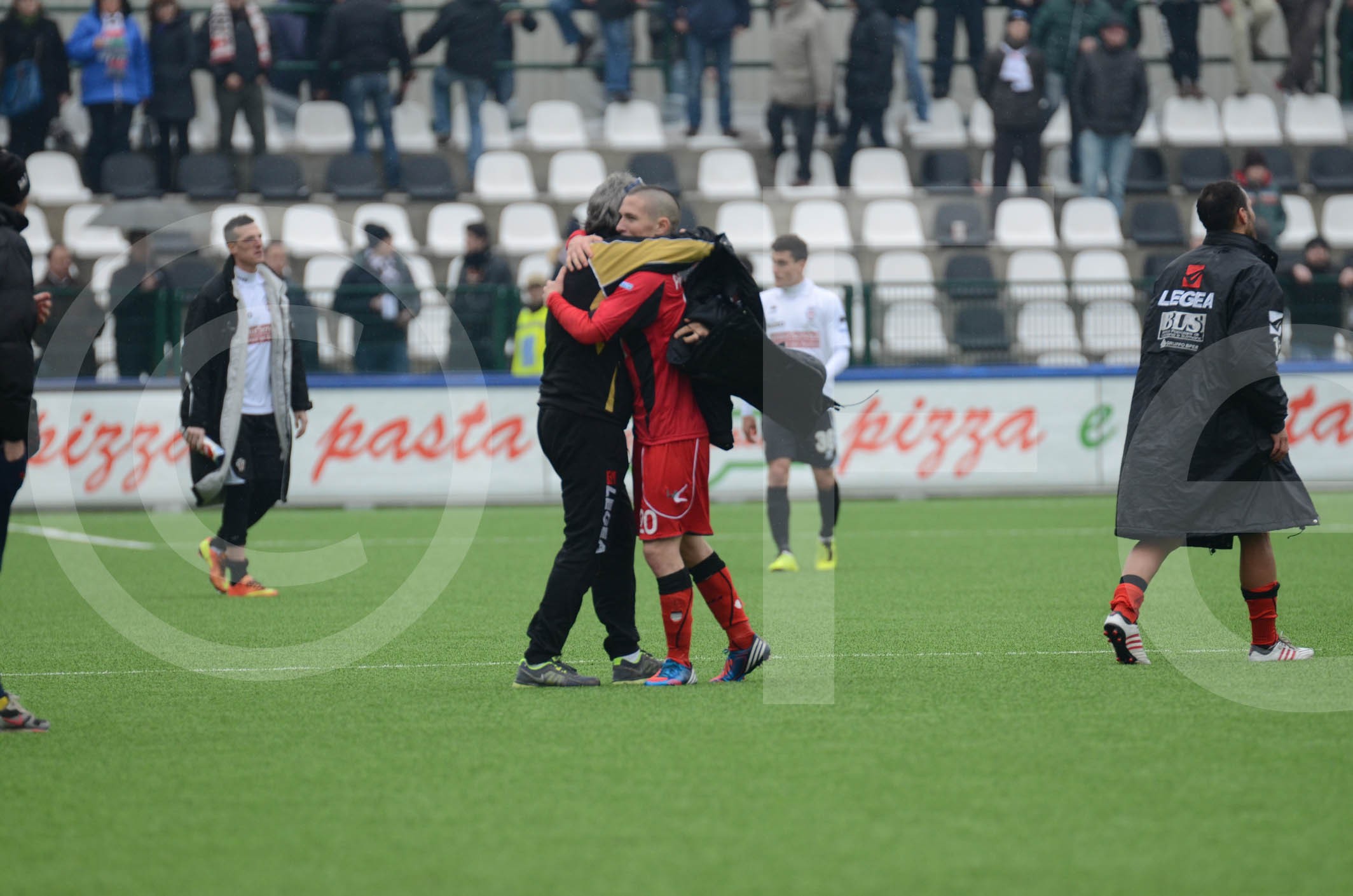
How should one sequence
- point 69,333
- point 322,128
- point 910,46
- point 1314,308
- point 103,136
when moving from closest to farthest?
1. point 69,333
2. point 1314,308
3. point 103,136
4. point 910,46
5. point 322,128

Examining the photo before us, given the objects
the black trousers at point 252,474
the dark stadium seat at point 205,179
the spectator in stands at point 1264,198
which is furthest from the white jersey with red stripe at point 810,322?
the dark stadium seat at point 205,179

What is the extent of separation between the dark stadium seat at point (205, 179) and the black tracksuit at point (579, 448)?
16756 millimetres

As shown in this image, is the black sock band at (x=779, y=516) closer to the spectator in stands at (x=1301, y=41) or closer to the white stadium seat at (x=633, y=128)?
the white stadium seat at (x=633, y=128)

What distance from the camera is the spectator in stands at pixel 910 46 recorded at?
23.6m

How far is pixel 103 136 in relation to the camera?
22469mm

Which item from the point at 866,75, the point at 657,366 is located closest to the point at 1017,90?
the point at 866,75

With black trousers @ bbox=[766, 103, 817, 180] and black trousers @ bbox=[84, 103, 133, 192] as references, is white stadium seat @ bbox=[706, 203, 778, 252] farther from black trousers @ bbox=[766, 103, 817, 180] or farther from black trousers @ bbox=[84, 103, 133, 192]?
black trousers @ bbox=[84, 103, 133, 192]

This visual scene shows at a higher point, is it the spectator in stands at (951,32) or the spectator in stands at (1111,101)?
the spectator in stands at (951,32)

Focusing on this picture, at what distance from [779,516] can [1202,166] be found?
14.6 meters

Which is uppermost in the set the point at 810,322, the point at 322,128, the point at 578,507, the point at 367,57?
the point at 367,57

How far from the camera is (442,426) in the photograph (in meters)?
18.8

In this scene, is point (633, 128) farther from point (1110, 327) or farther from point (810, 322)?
point (810, 322)

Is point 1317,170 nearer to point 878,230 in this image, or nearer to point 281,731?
point 878,230

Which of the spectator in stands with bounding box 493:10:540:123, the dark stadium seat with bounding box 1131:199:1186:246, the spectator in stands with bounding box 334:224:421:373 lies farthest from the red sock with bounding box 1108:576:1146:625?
the spectator in stands with bounding box 493:10:540:123
